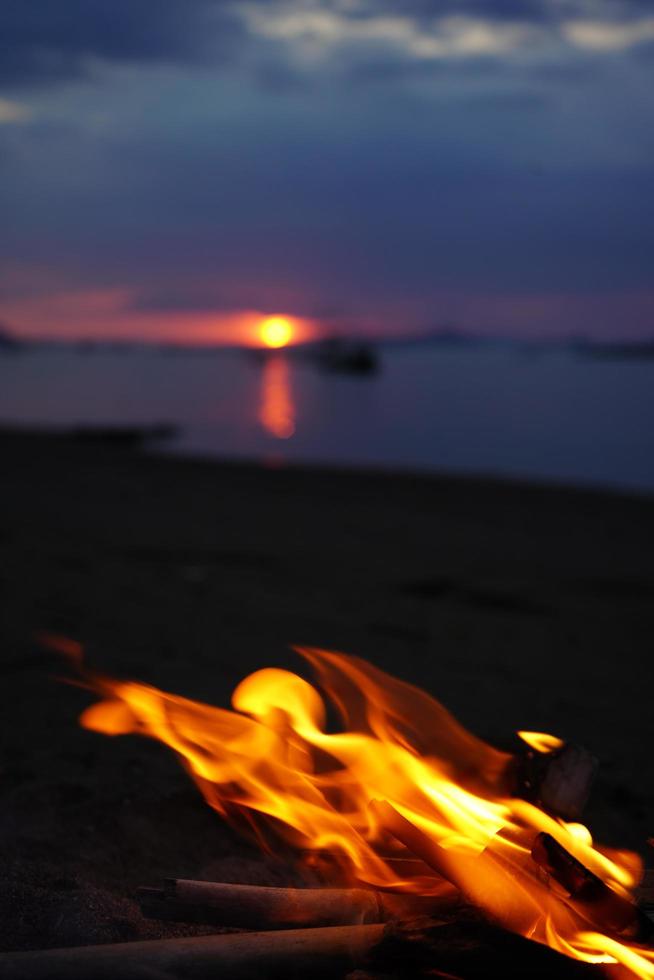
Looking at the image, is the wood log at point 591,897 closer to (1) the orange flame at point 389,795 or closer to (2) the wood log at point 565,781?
(1) the orange flame at point 389,795

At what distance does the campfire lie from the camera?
6.47ft

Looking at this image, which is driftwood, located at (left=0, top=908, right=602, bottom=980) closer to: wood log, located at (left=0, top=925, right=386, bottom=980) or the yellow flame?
wood log, located at (left=0, top=925, right=386, bottom=980)

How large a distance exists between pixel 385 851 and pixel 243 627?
11.7ft

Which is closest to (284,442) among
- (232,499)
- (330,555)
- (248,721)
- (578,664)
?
(232,499)

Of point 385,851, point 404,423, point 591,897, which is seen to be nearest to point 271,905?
point 385,851

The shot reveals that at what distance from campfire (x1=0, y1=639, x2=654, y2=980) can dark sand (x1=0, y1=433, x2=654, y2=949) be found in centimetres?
37

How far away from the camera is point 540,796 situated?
2.65 meters

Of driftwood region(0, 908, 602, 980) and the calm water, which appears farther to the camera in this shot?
the calm water

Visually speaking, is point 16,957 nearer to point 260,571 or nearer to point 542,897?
point 542,897

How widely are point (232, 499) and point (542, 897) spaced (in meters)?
11.0

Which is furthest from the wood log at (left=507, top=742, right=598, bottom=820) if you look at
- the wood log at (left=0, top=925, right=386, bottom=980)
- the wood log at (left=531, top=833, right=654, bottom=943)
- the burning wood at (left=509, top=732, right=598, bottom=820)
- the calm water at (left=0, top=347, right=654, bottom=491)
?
the calm water at (left=0, top=347, right=654, bottom=491)

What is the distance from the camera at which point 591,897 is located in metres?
2.09

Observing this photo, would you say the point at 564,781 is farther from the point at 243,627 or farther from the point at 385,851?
the point at 243,627

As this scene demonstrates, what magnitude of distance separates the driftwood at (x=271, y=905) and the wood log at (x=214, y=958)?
0.10 m
